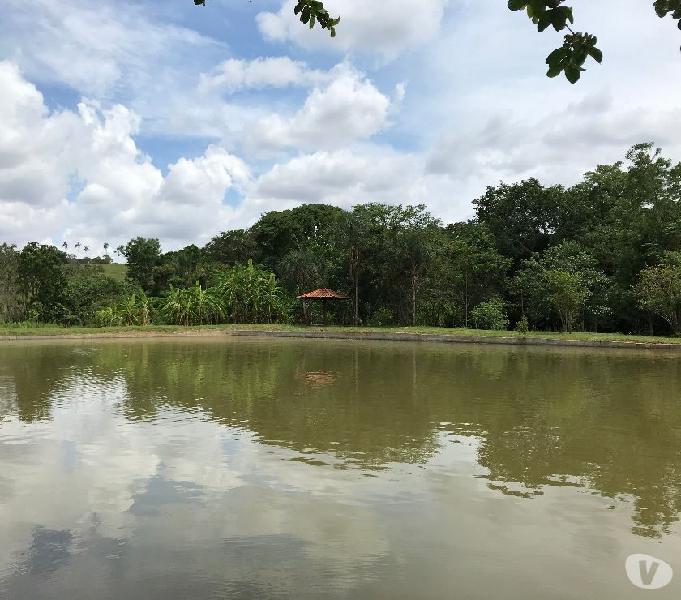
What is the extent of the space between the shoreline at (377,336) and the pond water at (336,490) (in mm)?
9504

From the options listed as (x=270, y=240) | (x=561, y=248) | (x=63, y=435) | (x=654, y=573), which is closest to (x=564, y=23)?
(x=654, y=573)

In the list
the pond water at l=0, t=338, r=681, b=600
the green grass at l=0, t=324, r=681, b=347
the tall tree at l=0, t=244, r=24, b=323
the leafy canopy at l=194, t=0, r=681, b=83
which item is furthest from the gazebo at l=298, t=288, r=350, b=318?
the leafy canopy at l=194, t=0, r=681, b=83

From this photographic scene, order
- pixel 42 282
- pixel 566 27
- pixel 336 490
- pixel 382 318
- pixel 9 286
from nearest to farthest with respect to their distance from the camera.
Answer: pixel 566 27, pixel 336 490, pixel 382 318, pixel 9 286, pixel 42 282

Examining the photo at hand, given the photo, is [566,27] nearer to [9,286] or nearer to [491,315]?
[491,315]

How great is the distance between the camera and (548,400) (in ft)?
32.1

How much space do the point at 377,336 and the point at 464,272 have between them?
21.4 feet

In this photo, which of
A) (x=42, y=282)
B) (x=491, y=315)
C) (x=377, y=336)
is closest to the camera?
(x=377, y=336)

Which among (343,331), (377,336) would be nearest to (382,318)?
(343,331)

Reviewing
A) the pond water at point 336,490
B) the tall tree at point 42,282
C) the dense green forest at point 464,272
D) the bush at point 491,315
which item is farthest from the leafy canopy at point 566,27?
the tall tree at point 42,282

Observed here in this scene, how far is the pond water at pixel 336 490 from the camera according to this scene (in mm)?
3479

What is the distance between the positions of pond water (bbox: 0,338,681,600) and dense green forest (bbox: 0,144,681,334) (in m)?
15.3

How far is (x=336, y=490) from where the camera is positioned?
5.07 meters

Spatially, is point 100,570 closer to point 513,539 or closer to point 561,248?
point 513,539

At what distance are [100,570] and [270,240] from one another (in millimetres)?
36535
